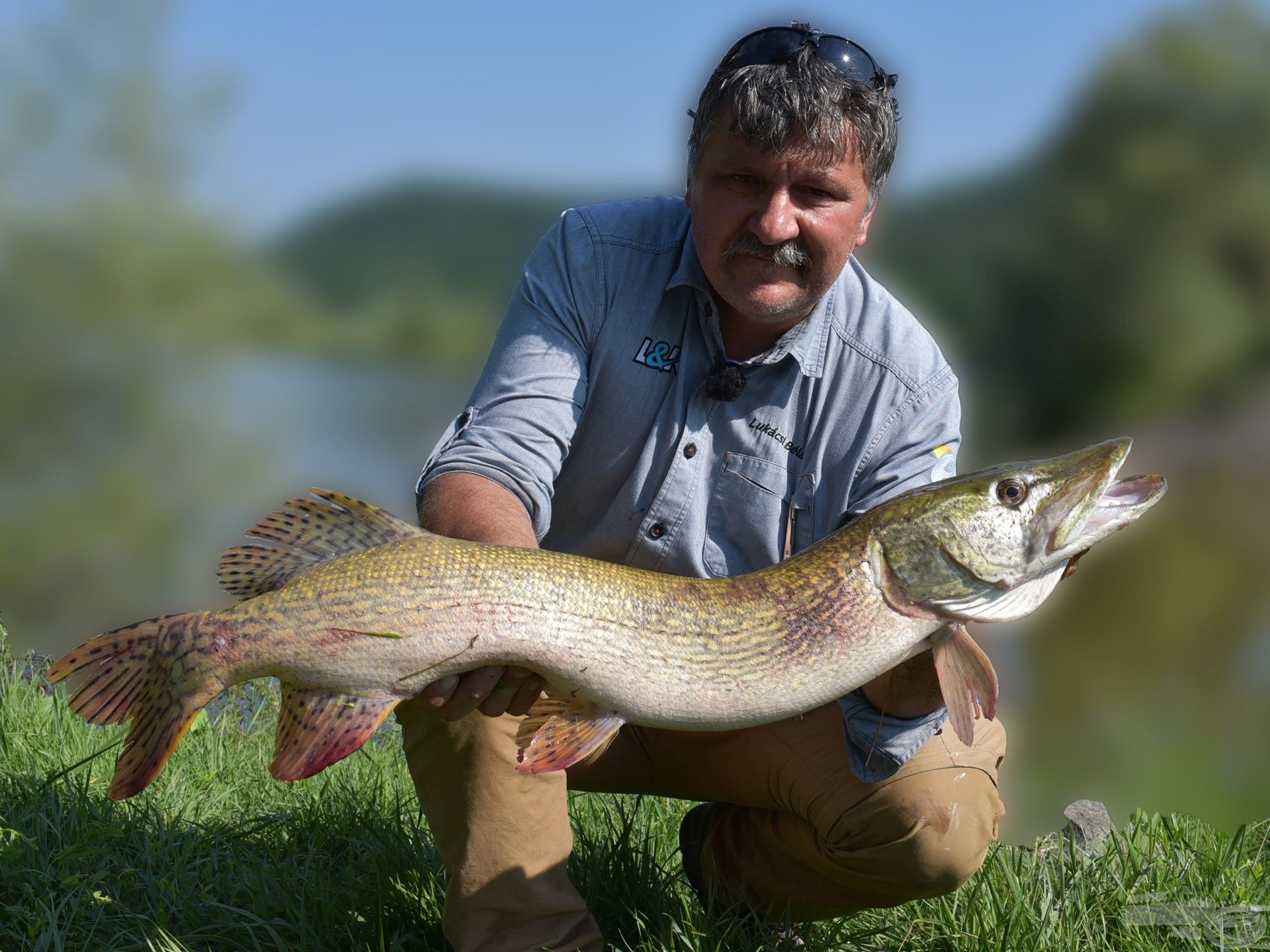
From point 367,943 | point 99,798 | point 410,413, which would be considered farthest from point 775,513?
point 410,413

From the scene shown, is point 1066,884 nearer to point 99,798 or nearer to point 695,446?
point 695,446

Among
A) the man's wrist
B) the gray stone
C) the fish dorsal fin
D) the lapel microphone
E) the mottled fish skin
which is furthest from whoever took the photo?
the gray stone

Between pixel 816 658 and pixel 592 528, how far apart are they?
3.30 ft

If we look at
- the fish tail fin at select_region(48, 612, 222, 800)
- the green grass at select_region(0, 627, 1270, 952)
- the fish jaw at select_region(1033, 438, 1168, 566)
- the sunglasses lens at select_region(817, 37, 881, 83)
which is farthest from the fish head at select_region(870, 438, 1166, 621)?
the fish tail fin at select_region(48, 612, 222, 800)

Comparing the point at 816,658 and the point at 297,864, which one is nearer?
the point at 816,658

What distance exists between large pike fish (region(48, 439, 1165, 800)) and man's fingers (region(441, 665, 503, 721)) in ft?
0.14

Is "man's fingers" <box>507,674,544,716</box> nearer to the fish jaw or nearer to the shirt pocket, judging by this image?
the shirt pocket

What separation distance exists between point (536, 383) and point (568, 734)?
984mm

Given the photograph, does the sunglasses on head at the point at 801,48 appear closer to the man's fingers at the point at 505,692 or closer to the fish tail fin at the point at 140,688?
the man's fingers at the point at 505,692

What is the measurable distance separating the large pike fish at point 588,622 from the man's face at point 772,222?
0.75 metres

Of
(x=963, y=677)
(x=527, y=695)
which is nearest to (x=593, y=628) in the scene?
(x=527, y=695)

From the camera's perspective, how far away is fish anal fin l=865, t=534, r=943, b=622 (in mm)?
2301

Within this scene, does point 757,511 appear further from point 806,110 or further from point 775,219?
point 806,110

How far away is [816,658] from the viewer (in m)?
2.27
